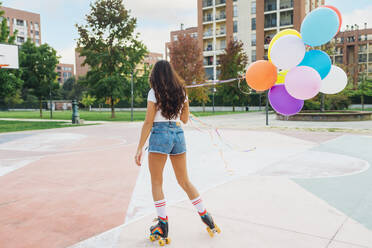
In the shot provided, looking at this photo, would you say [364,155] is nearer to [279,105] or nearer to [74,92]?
[279,105]

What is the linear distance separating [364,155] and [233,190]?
15.7 ft

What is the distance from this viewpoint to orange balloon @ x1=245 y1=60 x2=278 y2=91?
179 inches

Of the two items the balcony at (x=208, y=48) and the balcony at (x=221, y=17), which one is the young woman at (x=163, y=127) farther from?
the balcony at (x=208, y=48)

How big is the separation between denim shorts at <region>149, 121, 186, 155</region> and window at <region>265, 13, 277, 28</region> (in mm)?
50658

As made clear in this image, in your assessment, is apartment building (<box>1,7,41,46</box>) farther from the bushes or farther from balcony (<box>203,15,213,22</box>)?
the bushes

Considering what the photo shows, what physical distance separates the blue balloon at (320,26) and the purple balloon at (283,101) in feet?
2.52

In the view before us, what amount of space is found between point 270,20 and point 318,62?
49737 mm

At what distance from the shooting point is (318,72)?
4340 millimetres

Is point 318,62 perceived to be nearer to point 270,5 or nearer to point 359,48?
point 270,5

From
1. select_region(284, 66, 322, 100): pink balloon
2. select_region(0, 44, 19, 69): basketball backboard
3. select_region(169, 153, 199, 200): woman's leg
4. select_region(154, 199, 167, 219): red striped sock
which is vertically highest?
select_region(0, 44, 19, 69): basketball backboard

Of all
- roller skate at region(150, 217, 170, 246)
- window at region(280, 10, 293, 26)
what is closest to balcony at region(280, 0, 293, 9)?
window at region(280, 10, 293, 26)

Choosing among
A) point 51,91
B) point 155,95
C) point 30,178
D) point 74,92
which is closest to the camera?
point 155,95

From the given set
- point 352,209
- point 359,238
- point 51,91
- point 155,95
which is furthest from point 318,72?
point 51,91

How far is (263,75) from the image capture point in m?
4.55
